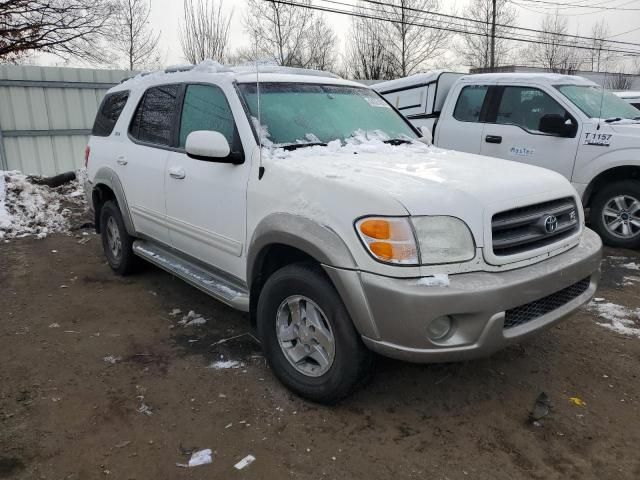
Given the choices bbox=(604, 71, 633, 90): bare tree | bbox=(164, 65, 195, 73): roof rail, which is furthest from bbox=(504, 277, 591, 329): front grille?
bbox=(604, 71, 633, 90): bare tree

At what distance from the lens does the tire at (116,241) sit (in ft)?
16.5

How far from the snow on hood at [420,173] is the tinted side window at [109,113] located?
256 centimetres

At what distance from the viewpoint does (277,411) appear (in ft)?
9.65

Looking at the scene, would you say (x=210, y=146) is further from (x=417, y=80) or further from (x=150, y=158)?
(x=417, y=80)

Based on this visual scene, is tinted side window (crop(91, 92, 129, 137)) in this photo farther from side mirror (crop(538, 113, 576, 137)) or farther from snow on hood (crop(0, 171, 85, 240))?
side mirror (crop(538, 113, 576, 137))

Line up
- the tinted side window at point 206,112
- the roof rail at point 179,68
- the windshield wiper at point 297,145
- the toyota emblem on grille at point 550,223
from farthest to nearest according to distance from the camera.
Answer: the roof rail at point 179,68
the tinted side window at point 206,112
the windshield wiper at point 297,145
the toyota emblem on grille at point 550,223

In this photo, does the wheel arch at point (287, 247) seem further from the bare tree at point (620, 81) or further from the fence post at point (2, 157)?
the bare tree at point (620, 81)

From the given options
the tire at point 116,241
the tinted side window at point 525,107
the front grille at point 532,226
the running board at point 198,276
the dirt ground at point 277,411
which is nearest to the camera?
the dirt ground at point 277,411

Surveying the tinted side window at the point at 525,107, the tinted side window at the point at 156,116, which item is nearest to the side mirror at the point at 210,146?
the tinted side window at the point at 156,116

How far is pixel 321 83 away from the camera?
400cm

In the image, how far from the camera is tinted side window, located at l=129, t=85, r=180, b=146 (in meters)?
4.20

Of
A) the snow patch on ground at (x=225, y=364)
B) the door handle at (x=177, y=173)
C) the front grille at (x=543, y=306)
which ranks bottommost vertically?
the snow patch on ground at (x=225, y=364)

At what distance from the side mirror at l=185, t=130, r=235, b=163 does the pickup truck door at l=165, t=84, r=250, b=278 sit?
0.13m

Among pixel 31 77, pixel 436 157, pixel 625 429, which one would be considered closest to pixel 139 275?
pixel 436 157
